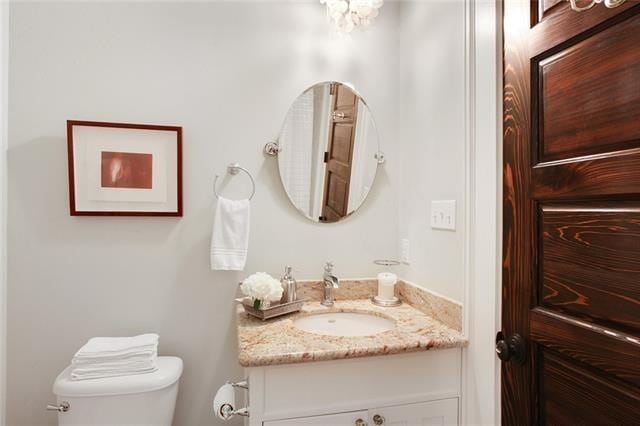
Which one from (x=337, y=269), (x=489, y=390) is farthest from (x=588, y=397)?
(x=337, y=269)

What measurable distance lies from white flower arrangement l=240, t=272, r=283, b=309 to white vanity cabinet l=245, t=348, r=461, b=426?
0.32m

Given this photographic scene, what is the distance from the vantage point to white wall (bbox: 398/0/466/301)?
126cm

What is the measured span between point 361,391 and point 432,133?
3.31 ft

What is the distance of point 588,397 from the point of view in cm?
79

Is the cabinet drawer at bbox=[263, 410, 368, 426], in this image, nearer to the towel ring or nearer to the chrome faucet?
the chrome faucet

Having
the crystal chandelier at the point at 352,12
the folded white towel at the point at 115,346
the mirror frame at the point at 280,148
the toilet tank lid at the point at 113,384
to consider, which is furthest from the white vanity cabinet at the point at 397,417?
the crystal chandelier at the point at 352,12

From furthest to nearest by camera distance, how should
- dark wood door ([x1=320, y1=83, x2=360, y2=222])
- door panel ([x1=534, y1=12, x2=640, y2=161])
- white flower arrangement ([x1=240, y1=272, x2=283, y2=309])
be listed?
dark wood door ([x1=320, y1=83, x2=360, y2=222]), white flower arrangement ([x1=240, y1=272, x2=283, y2=309]), door panel ([x1=534, y1=12, x2=640, y2=161])

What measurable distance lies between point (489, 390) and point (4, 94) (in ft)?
6.66

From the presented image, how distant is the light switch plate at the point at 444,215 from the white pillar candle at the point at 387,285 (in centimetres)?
32

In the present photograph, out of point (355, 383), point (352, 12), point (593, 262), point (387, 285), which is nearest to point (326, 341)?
point (355, 383)

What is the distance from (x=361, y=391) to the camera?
1126 millimetres

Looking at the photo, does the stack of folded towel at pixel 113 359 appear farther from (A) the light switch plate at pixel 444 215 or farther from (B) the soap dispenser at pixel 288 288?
(A) the light switch plate at pixel 444 215

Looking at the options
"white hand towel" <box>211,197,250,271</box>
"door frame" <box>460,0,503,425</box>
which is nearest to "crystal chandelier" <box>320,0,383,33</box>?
"door frame" <box>460,0,503,425</box>

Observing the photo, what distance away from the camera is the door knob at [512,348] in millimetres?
953
